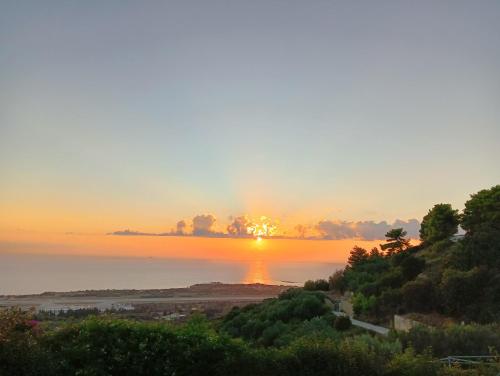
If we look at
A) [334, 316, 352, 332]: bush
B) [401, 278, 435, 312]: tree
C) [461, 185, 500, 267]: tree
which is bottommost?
[334, 316, 352, 332]: bush

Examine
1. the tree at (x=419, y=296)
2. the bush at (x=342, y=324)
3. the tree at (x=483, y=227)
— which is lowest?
the bush at (x=342, y=324)

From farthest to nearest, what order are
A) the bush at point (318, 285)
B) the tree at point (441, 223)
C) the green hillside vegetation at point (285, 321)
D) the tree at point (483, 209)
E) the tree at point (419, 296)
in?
the bush at point (318, 285) → the tree at point (441, 223) → the tree at point (483, 209) → the tree at point (419, 296) → the green hillside vegetation at point (285, 321)

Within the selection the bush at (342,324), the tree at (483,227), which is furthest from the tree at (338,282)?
the bush at (342,324)

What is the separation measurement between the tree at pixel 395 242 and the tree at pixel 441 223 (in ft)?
14.1

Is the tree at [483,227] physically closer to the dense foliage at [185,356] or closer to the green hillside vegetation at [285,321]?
the green hillside vegetation at [285,321]

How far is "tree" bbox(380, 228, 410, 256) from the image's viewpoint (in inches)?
1718

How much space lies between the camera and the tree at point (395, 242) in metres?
43.6

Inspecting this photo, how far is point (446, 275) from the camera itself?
22.2m

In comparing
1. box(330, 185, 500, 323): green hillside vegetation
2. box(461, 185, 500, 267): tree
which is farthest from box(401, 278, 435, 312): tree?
box(461, 185, 500, 267): tree

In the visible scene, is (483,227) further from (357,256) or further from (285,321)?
(357,256)

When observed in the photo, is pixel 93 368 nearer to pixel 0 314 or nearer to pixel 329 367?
pixel 0 314

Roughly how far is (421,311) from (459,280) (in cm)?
236

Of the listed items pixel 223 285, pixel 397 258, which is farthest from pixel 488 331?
pixel 223 285

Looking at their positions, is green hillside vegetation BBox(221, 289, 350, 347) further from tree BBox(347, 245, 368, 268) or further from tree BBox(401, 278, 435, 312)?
tree BBox(347, 245, 368, 268)
